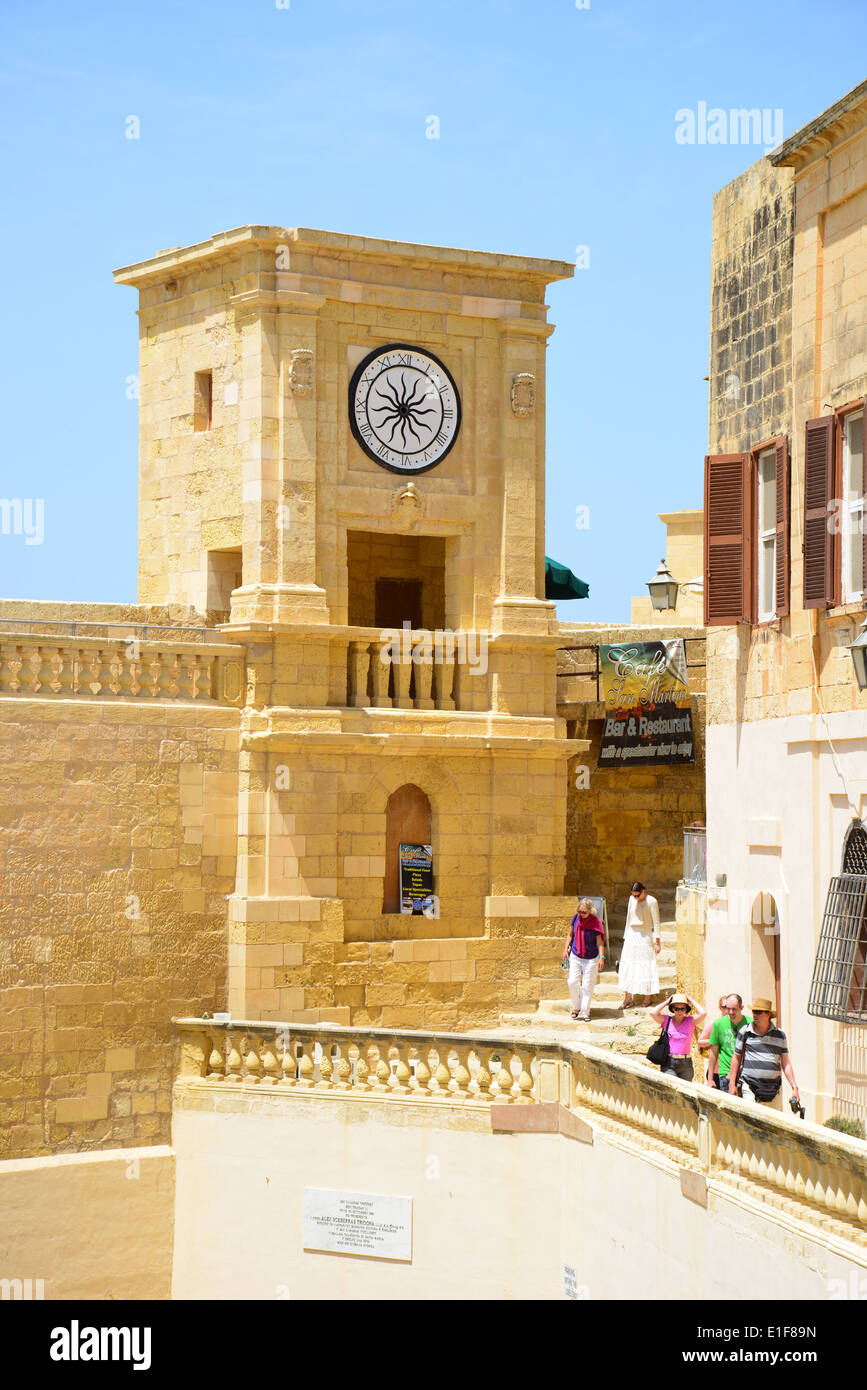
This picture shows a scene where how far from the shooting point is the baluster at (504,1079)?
18594 mm

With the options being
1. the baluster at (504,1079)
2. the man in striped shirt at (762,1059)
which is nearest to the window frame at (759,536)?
the man in striped shirt at (762,1059)

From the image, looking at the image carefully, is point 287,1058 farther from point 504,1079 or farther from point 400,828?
point 400,828

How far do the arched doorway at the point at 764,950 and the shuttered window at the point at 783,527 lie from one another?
100 inches

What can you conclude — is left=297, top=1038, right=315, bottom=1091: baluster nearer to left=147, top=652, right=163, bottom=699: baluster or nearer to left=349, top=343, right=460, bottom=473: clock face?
left=147, top=652, right=163, bottom=699: baluster

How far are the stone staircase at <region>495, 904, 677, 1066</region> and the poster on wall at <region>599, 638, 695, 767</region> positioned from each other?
101 inches

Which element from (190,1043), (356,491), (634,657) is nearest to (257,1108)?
(190,1043)

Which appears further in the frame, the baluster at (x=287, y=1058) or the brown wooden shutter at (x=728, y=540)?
the baluster at (x=287, y=1058)

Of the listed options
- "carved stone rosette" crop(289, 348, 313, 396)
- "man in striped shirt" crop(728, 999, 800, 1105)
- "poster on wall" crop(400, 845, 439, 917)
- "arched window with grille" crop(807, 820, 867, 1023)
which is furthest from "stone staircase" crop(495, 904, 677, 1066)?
"carved stone rosette" crop(289, 348, 313, 396)

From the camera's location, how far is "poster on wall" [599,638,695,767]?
25.4m

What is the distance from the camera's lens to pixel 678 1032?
16531 mm

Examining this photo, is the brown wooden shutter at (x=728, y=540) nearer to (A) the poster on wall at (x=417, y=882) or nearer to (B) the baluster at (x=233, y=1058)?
(A) the poster on wall at (x=417, y=882)

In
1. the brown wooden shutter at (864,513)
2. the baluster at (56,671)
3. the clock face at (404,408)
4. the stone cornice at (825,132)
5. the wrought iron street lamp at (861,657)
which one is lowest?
the wrought iron street lamp at (861,657)

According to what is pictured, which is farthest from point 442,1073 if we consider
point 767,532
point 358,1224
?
point 767,532

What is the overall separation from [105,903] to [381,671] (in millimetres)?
4033
